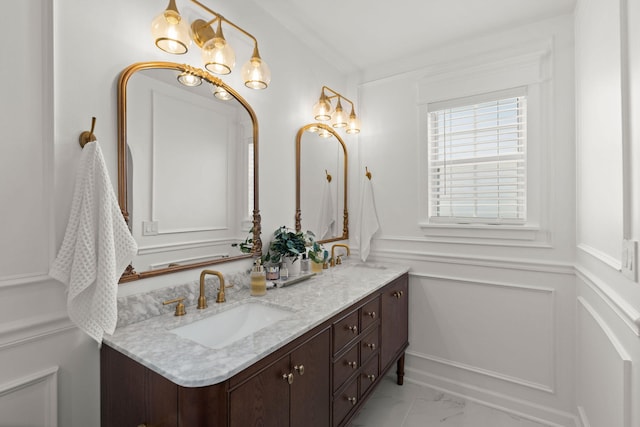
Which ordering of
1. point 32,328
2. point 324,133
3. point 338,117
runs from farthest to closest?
point 324,133 → point 338,117 → point 32,328

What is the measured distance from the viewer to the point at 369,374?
1.91 meters

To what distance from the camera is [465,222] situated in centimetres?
240

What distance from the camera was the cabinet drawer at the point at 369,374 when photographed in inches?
71.6

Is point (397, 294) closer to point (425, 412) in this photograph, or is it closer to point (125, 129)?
point (425, 412)

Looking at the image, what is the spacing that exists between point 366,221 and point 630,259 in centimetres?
177

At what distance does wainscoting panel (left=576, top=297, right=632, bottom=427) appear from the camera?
1202 millimetres

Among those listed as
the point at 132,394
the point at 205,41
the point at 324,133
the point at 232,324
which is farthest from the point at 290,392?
the point at 324,133

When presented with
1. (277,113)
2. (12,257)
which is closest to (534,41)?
(277,113)

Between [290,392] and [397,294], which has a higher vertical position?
[397,294]

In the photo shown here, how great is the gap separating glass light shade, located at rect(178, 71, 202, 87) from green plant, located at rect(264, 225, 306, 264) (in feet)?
3.23

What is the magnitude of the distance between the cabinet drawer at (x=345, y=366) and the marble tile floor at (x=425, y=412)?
2.09 ft

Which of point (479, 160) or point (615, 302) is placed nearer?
point (615, 302)

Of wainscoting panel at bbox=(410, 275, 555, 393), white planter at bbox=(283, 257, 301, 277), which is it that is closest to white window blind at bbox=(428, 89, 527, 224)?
wainscoting panel at bbox=(410, 275, 555, 393)

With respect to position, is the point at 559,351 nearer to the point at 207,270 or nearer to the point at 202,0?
the point at 207,270
